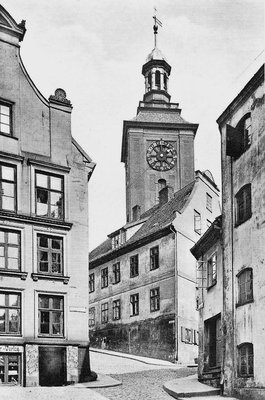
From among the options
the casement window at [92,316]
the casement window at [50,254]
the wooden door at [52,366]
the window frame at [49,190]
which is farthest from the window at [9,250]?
the casement window at [92,316]

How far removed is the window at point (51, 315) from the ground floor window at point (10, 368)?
1.46 m

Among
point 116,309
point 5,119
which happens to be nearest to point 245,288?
point 5,119

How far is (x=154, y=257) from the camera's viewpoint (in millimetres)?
42438

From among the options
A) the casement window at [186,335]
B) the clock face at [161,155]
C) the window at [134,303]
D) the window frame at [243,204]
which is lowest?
the casement window at [186,335]

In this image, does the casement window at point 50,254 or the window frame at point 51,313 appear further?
the casement window at point 50,254

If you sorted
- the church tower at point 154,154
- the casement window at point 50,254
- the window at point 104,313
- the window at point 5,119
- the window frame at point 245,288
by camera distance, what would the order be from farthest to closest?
the church tower at point 154,154, the window at point 104,313, the window at point 5,119, the casement window at point 50,254, the window frame at point 245,288

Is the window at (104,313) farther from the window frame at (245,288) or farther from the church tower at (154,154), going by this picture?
the window frame at (245,288)

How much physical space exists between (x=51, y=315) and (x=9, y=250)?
314 cm

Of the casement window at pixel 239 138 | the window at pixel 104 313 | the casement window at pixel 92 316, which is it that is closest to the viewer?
the casement window at pixel 239 138

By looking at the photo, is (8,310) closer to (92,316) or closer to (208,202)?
(208,202)

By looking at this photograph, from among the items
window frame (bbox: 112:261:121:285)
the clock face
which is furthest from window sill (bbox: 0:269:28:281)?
the clock face

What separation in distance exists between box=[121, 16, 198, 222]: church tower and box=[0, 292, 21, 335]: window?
3468 centimetres

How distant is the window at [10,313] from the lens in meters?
25.0

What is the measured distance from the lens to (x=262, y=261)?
2017 cm
